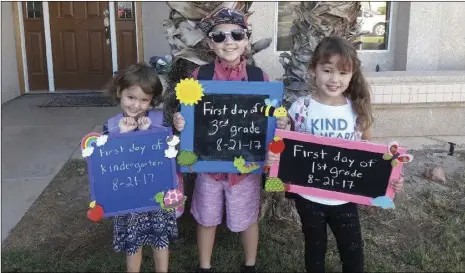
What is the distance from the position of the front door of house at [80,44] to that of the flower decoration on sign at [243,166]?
671 cm

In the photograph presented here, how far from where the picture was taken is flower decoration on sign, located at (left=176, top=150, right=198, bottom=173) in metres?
2.70

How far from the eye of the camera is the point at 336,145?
2.57 m

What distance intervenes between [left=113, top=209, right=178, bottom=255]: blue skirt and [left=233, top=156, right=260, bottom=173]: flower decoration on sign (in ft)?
1.57

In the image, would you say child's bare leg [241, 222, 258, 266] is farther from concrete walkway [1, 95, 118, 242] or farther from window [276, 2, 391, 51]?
window [276, 2, 391, 51]

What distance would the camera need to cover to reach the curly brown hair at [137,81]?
2664mm

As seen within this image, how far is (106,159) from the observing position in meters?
2.62

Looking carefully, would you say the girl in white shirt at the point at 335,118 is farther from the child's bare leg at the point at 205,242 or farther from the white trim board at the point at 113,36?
the white trim board at the point at 113,36

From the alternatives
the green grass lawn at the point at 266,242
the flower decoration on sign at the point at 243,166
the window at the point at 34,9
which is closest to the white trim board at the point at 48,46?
the window at the point at 34,9

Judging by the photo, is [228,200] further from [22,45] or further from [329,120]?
[22,45]

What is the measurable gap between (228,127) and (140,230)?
2.53 ft

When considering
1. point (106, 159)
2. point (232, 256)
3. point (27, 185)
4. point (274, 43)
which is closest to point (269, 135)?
point (106, 159)

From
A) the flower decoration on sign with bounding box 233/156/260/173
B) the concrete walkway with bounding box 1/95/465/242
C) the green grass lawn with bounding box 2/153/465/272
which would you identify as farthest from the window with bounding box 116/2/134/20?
the flower decoration on sign with bounding box 233/156/260/173

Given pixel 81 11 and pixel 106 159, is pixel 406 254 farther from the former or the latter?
pixel 81 11

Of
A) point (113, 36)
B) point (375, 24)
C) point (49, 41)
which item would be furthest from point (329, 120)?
point (49, 41)
